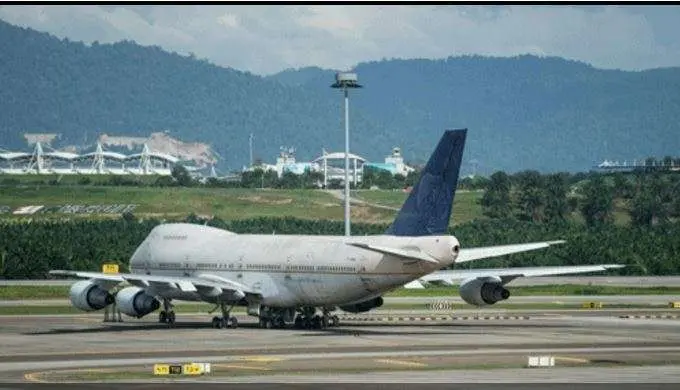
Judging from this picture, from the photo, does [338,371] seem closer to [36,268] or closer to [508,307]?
[508,307]

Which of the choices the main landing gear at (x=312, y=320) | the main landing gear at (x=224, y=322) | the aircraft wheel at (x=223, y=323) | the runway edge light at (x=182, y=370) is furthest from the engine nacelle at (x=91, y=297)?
the runway edge light at (x=182, y=370)

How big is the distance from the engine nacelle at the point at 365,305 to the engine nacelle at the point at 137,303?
9.89 metres

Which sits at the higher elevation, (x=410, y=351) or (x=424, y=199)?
(x=424, y=199)

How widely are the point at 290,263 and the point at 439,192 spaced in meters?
11.0

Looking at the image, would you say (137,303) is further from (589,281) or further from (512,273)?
(589,281)

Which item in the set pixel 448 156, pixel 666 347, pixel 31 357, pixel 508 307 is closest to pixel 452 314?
pixel 508 307

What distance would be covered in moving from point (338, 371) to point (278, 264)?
89.8 ft

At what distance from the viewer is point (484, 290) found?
81.0 m

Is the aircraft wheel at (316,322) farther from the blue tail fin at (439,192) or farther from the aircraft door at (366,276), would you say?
the blue tail fin at (439,192)

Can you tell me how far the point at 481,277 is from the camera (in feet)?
266

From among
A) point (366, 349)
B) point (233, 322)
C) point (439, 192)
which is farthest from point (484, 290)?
point (366, 349)

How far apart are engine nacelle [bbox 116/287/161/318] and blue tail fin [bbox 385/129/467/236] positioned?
15.4 meters

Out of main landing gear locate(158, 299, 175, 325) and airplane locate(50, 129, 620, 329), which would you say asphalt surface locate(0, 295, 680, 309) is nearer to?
airplane locate(50, 129, 620, 329)

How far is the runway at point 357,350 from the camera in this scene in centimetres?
5212
